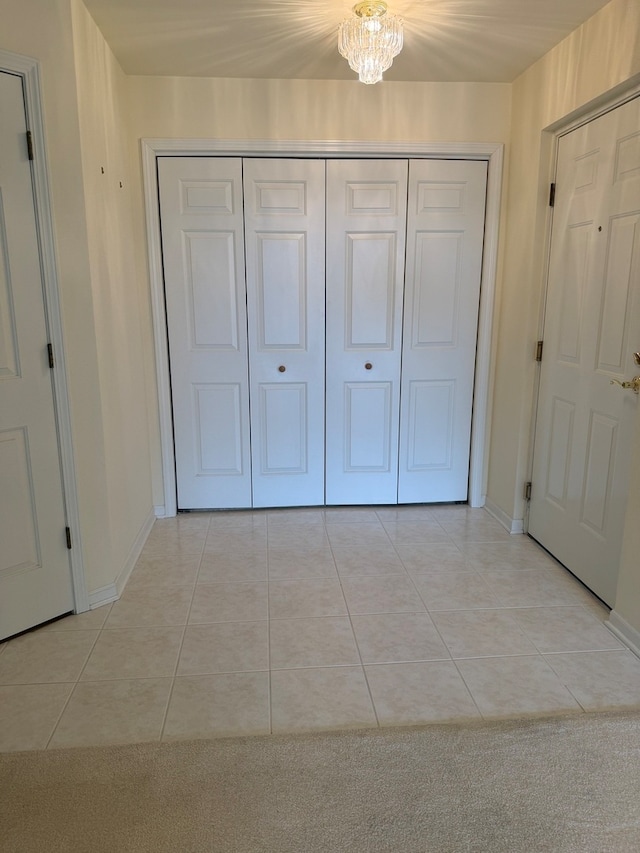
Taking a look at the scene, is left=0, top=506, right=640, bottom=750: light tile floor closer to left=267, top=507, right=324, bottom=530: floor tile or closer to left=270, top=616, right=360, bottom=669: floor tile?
left=270, top=616, right=360, bottom=669: floor tile

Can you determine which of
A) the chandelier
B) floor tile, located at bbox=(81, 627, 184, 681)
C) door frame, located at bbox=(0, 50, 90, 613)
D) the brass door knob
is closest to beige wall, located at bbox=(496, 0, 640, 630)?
the brass door knob

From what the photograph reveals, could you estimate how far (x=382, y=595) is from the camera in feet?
8.31

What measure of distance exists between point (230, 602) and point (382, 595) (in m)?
0.67

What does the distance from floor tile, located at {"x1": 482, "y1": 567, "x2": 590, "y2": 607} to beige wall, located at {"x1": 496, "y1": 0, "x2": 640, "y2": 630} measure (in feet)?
1.06

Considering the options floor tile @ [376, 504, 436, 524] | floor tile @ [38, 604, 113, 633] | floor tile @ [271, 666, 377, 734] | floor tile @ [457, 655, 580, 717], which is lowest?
floor tile @ [38, 604, 113, 633]

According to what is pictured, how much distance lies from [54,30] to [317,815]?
2.64m

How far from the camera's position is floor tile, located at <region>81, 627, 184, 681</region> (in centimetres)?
202

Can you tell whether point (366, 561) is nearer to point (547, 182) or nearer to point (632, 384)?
point (632, 384)

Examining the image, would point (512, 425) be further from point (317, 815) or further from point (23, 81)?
point (23, 81)

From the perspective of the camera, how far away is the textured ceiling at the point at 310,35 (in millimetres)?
2227

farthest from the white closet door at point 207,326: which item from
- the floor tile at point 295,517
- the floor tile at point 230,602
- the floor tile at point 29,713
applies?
the floor tile at point 29,713

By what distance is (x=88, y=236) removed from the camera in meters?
2.23

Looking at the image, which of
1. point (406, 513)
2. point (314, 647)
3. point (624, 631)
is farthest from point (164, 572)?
point (624, 631)

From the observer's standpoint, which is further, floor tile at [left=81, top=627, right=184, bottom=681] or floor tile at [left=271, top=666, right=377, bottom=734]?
floor tile at [left=81, top=627, right=184, bottom=681]
